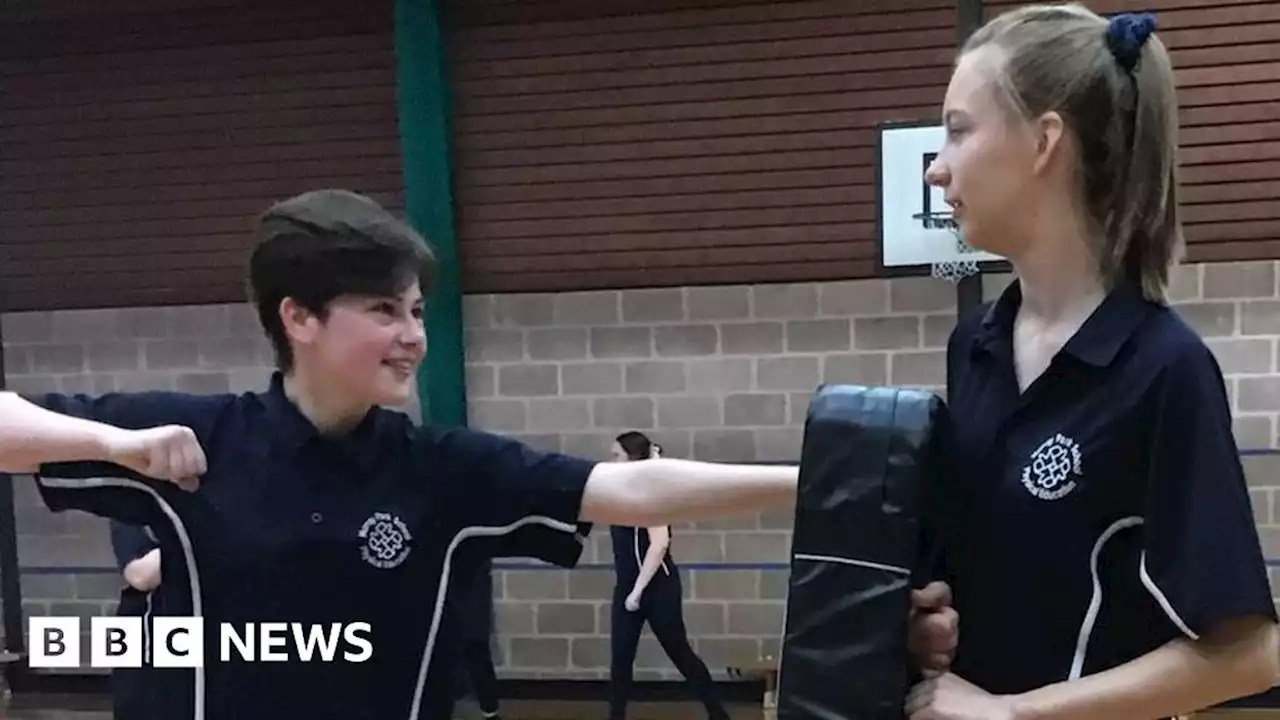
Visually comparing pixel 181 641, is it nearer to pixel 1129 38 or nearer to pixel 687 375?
pixel 1129 38

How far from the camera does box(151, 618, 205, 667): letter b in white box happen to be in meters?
1.58

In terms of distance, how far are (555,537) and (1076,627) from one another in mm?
726

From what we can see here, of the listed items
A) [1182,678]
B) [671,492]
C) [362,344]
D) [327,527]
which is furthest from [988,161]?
[327,527]

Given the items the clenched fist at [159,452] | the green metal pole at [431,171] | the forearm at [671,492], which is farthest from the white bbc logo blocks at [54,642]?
the forearm at [671,492]

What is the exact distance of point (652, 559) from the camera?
4391mm

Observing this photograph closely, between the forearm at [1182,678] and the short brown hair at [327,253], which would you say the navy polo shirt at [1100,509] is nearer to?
the forearm at [1182,678]

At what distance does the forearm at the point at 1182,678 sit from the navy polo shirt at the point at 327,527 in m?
0.75

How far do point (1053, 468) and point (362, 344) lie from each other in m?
0.87

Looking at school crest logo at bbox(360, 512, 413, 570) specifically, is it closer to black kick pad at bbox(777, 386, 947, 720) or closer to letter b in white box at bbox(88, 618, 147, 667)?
letter b in white box at bbox(88, 618, 147, 667)

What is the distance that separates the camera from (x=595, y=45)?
4812 millimetres

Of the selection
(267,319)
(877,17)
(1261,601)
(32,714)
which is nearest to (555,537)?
(267,319)

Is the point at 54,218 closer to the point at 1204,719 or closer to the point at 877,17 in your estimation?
the point at 877,17

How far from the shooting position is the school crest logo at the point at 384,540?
1.58m

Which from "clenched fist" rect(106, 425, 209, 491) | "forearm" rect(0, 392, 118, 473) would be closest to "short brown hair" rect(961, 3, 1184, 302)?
"clenched fist" rect(106, 425, 209, 491)
